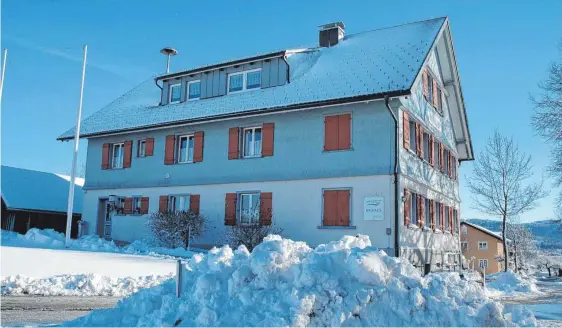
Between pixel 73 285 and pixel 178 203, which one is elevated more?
pixel 178 203

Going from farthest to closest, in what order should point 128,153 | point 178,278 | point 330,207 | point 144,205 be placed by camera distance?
point 128,153 → point 144,205 → point 330,207 → point 178,278

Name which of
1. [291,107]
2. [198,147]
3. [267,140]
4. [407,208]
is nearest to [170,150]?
[198,147]

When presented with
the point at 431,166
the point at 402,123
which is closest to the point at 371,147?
the point at 402,123

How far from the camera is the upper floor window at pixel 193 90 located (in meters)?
22.5

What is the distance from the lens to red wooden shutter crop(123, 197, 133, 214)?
22.4m

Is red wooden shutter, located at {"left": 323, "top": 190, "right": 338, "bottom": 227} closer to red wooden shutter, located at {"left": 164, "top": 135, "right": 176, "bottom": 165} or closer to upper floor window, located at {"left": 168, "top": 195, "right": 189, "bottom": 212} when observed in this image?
upper floor window, located at {"left": 168, "top": 195, "right": 189, "bottom": 212}

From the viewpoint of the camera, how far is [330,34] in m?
22.2

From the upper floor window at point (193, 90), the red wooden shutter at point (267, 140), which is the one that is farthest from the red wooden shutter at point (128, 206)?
the red wooden shutter at point (267, 140)

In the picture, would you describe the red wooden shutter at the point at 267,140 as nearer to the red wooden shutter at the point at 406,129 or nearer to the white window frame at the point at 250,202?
the white window frame at the point at 250,202

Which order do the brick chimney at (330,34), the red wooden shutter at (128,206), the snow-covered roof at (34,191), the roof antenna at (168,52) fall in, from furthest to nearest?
the roof antenna at (168,52)
the snow-covered roof at (34,191)
the red wooden shutter at (128,206)
the brick chimney at (330,34)

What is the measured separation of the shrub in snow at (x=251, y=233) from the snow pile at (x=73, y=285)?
6377mm

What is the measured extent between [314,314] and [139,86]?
78.8 feet

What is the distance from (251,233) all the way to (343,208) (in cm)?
332

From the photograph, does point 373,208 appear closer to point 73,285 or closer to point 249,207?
point 249,207
